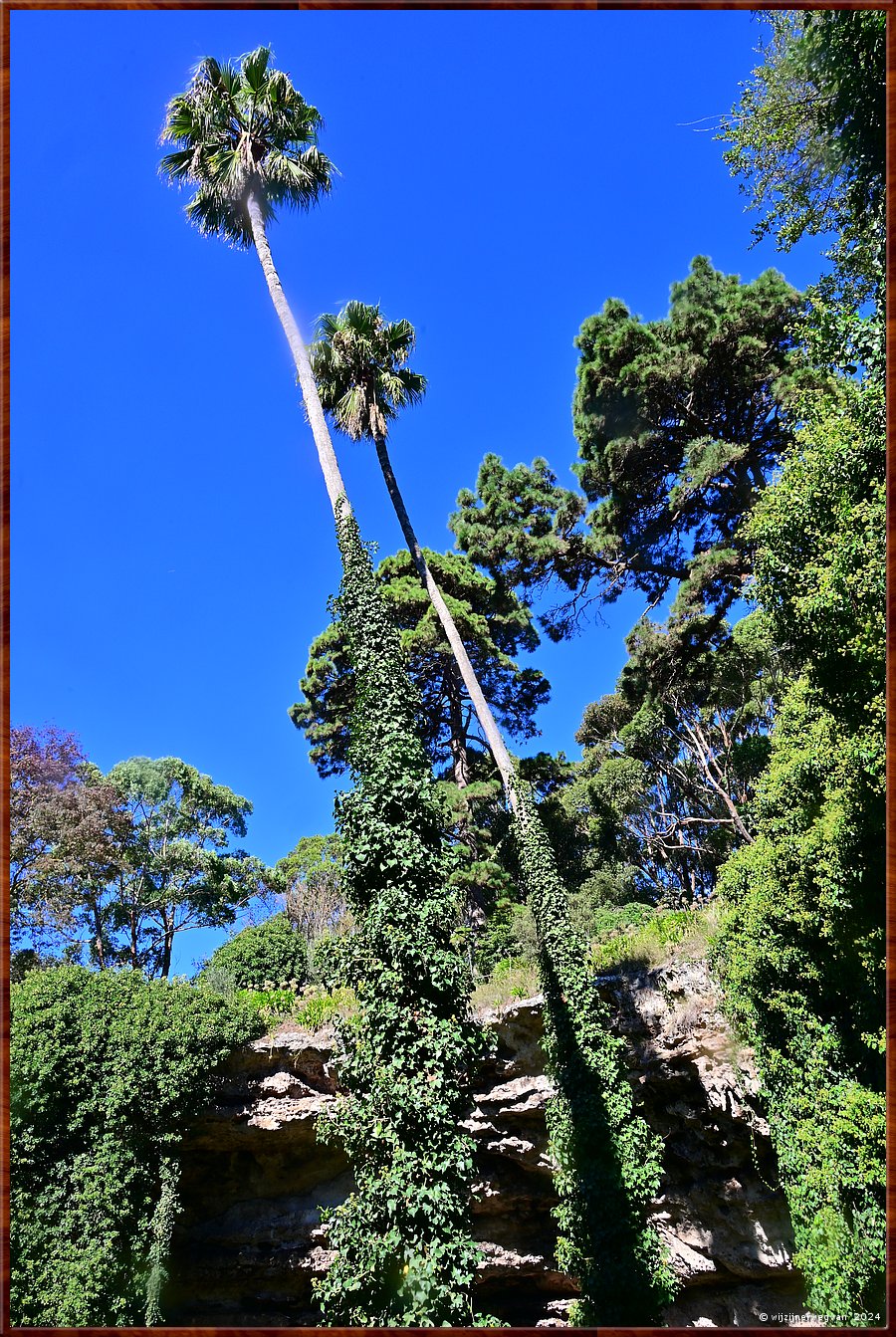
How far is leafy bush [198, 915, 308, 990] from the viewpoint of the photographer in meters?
17.5

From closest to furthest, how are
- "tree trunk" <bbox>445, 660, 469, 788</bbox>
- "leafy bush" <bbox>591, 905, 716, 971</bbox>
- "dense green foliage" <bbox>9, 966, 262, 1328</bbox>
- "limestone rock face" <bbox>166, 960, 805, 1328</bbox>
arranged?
1. "dense green foliage" <bbox>9, 966, 262, 1328</bbox>
2. "limestone rock face" <bbox>166, 960, 805, 1328</bbox>
3. "leafy bush" <bbox>591, 905, 716, 971</bbox>
4. "tree trunk" <bbox>445, 660, 469, 788</bbox>

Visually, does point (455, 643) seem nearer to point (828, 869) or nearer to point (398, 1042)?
point (828, 869)

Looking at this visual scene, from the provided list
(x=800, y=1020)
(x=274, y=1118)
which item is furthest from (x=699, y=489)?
(x=274, y=1118)

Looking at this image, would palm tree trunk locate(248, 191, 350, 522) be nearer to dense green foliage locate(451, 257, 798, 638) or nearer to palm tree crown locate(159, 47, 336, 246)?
palm tree crown locate(159, 47, 336, 246)

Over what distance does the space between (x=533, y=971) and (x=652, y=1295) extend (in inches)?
157

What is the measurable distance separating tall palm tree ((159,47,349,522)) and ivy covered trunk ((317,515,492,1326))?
501cm

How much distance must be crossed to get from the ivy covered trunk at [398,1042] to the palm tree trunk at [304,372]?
1.76 meters

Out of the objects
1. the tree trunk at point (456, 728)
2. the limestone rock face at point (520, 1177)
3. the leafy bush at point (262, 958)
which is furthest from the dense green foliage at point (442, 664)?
the limestone rock face at point (520, 1177)

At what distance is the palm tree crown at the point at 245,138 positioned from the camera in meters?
9.60

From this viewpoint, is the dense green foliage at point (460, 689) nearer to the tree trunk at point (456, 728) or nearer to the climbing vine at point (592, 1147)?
the tree trunk at point (456, 728)

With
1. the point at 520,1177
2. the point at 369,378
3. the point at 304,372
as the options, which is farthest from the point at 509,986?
the point at 369,378

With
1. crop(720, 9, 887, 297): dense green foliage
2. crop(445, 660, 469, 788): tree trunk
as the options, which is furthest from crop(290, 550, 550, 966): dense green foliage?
crop(720, 9, 887, 297): dense green foliage

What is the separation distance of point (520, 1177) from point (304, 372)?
11.8 m

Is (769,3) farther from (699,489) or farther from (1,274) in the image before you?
(699,489)
